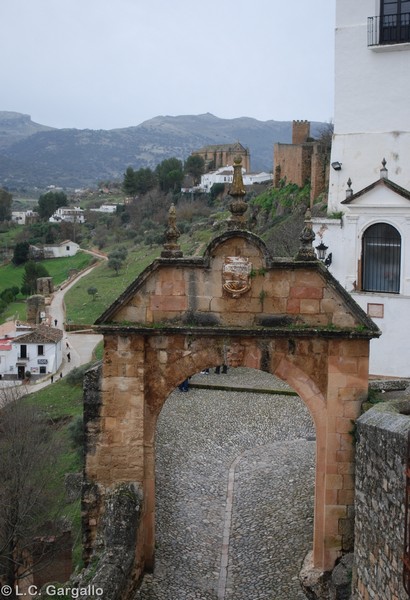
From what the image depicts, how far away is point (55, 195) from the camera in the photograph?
11419 centimetres

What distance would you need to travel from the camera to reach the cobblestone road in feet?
34.9

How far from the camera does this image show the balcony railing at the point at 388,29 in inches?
727

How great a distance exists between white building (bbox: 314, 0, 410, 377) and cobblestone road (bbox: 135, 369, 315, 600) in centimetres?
357

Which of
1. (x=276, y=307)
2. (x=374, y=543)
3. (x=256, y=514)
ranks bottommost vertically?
(x=256, y=514)

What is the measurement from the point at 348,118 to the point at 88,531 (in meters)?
13.3

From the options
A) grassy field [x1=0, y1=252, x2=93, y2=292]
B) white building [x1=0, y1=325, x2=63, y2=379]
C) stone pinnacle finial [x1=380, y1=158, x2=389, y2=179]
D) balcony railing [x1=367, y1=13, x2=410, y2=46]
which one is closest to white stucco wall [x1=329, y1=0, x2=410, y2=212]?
balcony railing [x1=367, y1=13, x2=410, y2=46]

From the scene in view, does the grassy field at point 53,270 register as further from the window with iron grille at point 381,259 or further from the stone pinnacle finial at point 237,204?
the stone pinnacle finial at point 237,204

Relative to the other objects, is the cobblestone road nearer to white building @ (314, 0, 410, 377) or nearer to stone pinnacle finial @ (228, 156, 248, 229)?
white building @ (314, 0, 410, 377)

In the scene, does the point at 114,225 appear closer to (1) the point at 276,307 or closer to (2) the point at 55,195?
(2) the point at 55,195

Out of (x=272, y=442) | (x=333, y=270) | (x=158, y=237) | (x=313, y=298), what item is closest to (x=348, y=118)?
(x=333, y=270)

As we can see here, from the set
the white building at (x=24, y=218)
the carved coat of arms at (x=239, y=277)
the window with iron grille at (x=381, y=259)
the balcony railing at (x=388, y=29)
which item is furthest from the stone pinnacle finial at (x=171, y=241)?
the white building at (x=24, y=218)

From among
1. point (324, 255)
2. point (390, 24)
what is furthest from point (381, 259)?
point (390, 24)

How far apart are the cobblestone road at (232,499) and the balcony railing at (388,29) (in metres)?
9.93

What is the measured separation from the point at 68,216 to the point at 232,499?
99028 mm
